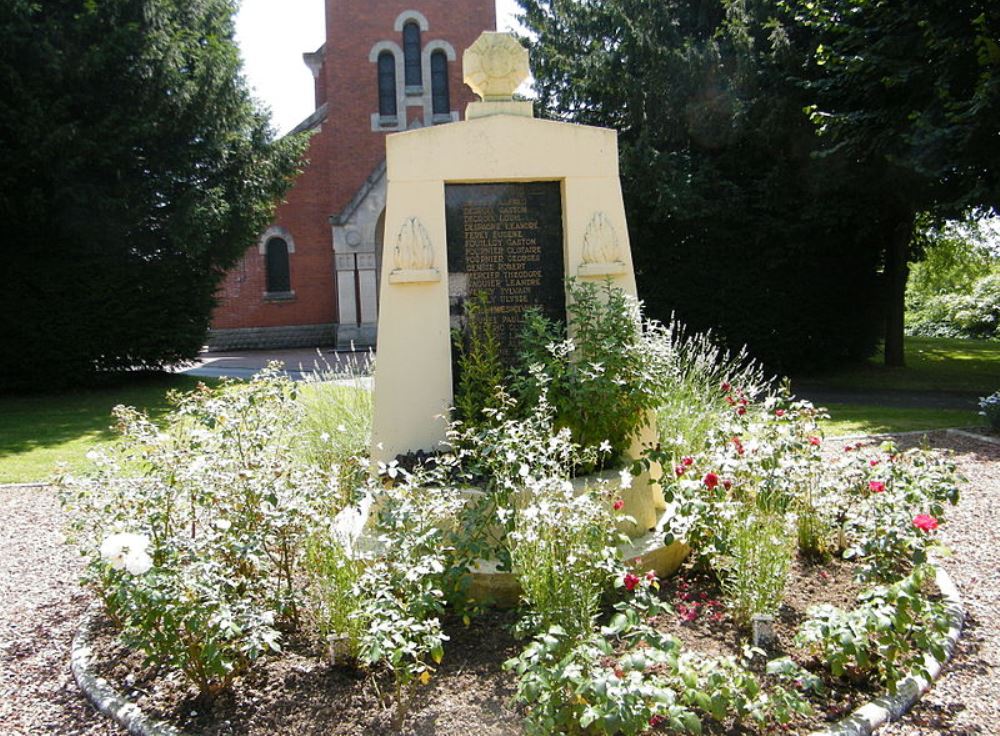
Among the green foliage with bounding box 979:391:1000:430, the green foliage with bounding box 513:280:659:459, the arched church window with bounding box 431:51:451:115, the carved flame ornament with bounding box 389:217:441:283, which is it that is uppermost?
the arched church window with bounding box 431:51:451:115

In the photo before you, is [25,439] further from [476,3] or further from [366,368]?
[476,3]

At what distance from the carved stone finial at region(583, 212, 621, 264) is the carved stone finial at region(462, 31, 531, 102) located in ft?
3.66

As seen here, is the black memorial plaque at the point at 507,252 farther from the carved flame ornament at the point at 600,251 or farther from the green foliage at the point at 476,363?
the carved flame ornament at the point at 600,251

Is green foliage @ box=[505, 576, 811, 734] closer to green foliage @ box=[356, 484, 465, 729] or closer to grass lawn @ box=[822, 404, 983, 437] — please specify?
green foliage @ box=[356, 484, 465, 729]

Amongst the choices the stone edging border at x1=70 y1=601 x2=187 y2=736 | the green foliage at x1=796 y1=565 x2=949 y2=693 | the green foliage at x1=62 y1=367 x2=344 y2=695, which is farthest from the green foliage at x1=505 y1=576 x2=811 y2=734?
the stone edging border at x1=70 y1=601 x2=187 y2=736

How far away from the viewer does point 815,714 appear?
11.3ft

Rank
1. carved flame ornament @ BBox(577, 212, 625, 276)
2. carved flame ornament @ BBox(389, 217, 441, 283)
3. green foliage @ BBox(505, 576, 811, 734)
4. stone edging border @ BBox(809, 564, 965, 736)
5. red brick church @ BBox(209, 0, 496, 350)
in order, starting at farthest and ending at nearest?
red brick church @ BBox(209, 0, 496, 350), carved flame ornament @ BBox(577, 212, 625, 276), carved flame ornament @ BBox(389, 217, 441, 283), stone edging border @ BBox(809, 564, 965, 736), green foliage @ BBox(505, 576, 811, 734)

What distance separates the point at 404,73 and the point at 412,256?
22763 millimetres

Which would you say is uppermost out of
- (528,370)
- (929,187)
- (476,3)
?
(476,3)

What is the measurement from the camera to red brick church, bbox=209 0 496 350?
25859mm

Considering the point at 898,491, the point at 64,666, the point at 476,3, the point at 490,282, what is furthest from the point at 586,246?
the point at 476,3

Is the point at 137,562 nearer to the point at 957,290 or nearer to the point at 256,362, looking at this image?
the point at 256,362

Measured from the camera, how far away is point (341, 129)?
1023 inches

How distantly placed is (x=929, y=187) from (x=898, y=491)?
10.4m
